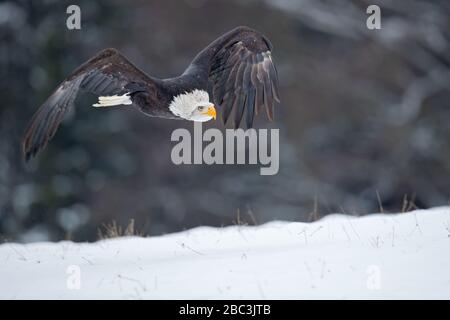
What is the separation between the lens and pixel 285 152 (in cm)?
2273

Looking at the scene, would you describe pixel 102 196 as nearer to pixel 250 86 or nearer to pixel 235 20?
pixel 235 20

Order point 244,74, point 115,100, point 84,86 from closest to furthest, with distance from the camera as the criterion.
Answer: point 84,86
point 115,100
point 244,74

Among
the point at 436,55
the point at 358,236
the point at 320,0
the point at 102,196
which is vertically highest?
the point at 320,0

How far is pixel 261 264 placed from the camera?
674cm

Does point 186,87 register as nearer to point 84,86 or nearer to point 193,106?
point 193,106

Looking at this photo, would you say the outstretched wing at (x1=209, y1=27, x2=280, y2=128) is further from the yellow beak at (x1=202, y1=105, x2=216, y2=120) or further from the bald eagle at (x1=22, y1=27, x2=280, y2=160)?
the yellow beak at (x1=202, y1=105, x2=216, y2=120)

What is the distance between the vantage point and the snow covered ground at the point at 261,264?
616cm

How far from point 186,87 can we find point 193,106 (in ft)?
0.73

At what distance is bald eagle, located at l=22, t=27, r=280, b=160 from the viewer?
301 inches

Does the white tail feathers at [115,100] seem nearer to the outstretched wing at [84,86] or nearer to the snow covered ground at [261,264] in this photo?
the outstretched wing at [84,86]

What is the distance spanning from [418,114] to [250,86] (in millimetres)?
14020

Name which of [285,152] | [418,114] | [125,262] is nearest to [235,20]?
[285,152]

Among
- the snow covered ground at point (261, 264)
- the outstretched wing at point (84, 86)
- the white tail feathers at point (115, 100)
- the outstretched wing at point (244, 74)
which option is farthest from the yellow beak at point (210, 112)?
the snow covered ground at point (261, 264)

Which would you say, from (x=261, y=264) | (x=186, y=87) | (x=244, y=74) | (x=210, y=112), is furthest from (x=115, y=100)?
(x=261, y=264)
